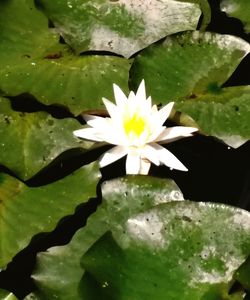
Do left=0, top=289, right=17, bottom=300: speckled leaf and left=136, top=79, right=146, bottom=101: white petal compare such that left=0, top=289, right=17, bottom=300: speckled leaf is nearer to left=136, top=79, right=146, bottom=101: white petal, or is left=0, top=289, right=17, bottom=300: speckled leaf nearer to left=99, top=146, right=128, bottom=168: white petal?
left=99, top=146, right=128, bottom=168: white petal

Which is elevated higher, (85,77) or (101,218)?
(85,77)

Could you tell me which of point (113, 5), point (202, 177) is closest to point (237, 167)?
point (202, 177)

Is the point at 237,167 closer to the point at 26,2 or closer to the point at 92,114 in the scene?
the point at 92,114

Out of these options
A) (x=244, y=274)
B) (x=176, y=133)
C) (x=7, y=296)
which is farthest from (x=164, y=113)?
(x=7, y=296)

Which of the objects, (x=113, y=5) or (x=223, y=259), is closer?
(x=223, y=259)

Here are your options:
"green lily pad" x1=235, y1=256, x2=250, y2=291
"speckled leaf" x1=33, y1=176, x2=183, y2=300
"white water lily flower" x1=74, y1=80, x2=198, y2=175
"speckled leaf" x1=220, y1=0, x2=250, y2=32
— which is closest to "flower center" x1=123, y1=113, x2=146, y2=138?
"white water lily flower" x1=74, y1=80, x2=198, y2=175

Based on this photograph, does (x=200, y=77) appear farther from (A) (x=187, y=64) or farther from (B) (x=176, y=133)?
(B) (x=176, y=133)

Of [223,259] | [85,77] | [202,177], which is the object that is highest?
[85,77]

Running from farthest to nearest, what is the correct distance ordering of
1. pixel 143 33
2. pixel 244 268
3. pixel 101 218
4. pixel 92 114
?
1. pixel 143 33
2. pixel 92 114
3. pixel 101 218
4. pixel 244 268
